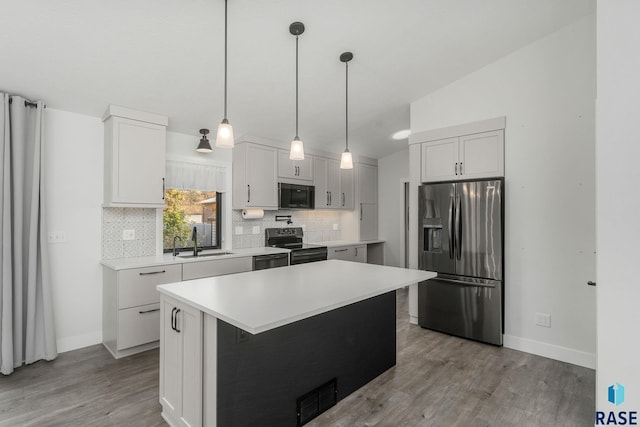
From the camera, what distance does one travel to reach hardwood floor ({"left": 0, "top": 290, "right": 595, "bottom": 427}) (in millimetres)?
2164

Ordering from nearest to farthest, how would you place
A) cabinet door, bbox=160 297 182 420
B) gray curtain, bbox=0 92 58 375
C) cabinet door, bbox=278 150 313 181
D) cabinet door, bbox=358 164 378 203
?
cabinet door, bbox=160 297 182 420 → gray curtain, bbox=0 92 58 375 → cabinet door, bbox=278 150 313 181 → cabinet door, bbox=358 164 378 203

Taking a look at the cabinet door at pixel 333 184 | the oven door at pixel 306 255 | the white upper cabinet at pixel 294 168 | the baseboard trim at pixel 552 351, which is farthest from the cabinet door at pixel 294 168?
the baseboard trim at pixel 552 351

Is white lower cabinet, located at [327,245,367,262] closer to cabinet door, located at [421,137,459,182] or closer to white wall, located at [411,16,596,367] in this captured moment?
cabinet door, located at [421,137,459,182]

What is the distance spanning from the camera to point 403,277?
2.46 meters

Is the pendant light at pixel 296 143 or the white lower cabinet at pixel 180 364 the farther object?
the pendant light at pixel 296 143

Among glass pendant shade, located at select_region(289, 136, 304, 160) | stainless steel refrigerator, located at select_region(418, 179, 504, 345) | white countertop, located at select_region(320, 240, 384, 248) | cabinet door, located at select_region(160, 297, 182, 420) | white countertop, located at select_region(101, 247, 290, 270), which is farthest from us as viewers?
white countertop, located at select_region(320, 240, 384, 248)

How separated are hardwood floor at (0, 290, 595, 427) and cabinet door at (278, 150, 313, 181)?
2735 mm

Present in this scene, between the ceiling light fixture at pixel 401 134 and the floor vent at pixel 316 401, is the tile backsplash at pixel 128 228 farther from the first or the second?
the ceiling light fixture at pixel 401 134

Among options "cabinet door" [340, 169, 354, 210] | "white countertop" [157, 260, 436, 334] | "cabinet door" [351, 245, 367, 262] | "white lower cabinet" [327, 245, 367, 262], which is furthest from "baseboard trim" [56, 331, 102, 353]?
"cabinet door" [340, 169, 354, 210]

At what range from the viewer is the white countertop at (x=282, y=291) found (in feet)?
5.11

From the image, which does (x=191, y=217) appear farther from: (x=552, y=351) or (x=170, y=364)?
(x=552, y=351)

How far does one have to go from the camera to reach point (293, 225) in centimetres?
528

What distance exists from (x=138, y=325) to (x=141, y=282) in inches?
16.1
